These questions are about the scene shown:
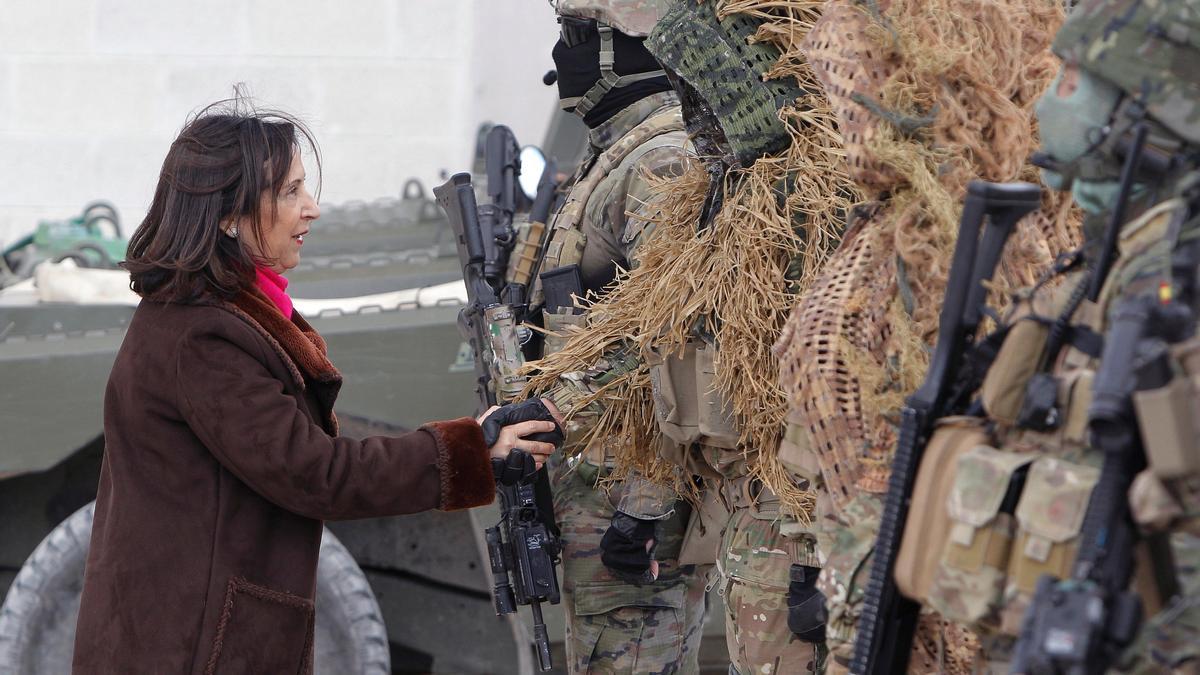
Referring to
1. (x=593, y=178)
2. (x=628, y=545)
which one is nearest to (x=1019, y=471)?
(x=628, y=545)

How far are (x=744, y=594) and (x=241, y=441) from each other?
1.11 m

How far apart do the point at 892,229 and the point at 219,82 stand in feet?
22.4

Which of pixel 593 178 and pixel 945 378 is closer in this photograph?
pixel 945 378

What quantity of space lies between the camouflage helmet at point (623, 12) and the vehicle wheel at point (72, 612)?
1791mm

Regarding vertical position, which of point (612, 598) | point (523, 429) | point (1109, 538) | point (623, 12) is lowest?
point (612, 598)

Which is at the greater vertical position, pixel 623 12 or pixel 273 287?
pixel 623 12

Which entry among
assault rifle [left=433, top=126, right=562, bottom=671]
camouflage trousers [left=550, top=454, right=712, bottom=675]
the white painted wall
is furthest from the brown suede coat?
the white painted wall

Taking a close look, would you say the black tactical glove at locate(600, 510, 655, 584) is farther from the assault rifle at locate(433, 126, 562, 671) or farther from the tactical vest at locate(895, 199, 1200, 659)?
the tactical vest at locate(895, 199, 1200, 659)

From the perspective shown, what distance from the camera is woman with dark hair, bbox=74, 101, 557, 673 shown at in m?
2.45

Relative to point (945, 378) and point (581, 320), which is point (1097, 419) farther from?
point (581, 320)

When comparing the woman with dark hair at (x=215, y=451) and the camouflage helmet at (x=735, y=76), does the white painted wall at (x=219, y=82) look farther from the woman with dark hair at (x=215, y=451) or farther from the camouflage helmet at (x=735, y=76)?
the woman with dark hair at (x=215, y=451)

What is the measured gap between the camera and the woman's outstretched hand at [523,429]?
2939mm

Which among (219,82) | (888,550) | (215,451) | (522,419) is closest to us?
(888,550)

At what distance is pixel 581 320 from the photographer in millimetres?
3572
